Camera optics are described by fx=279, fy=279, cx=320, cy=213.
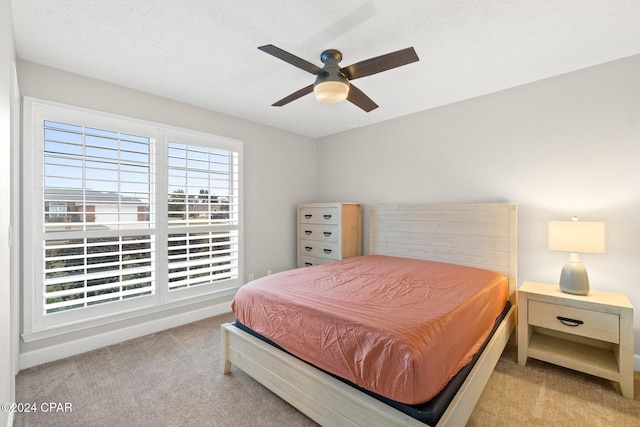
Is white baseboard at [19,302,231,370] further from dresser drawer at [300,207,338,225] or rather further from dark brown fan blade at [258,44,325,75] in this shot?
dark brown fan blade at [258,44,325,75]

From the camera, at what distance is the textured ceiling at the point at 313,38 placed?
169 centimetres

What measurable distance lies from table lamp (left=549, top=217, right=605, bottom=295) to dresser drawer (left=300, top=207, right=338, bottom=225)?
2.25 m

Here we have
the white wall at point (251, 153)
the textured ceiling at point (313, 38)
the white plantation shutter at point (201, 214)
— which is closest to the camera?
the textured ceiling at point (313, 38)

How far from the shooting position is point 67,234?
2395 mm

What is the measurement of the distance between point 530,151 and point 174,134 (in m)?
3.64

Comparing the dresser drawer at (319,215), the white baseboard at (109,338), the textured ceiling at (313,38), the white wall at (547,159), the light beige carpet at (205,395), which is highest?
the textured ceiling at (313,38)

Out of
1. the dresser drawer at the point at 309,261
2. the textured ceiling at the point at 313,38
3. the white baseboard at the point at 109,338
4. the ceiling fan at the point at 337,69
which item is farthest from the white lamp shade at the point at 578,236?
the white baseboard at the point at 109,338

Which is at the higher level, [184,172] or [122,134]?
[122,134]

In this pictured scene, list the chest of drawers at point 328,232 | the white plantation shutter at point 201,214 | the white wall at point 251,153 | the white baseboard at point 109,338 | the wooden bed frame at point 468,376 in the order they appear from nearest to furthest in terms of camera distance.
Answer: the wooden bed frame at point 468,376 < the white baseboard at point 109,338 < the white wall at point 251,153 < the white plantation shutter at point 201,214 < the chest of drawers at point 328,232

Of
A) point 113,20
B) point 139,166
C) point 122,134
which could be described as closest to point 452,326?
point 113,20

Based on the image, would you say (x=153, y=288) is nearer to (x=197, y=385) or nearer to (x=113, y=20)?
(x=197, y=385)

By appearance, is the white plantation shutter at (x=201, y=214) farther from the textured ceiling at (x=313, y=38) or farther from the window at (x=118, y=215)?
the textured ceiling at (x=313, y=38)

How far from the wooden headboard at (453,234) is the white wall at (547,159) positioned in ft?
0.53

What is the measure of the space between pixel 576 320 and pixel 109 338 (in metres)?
3.96
